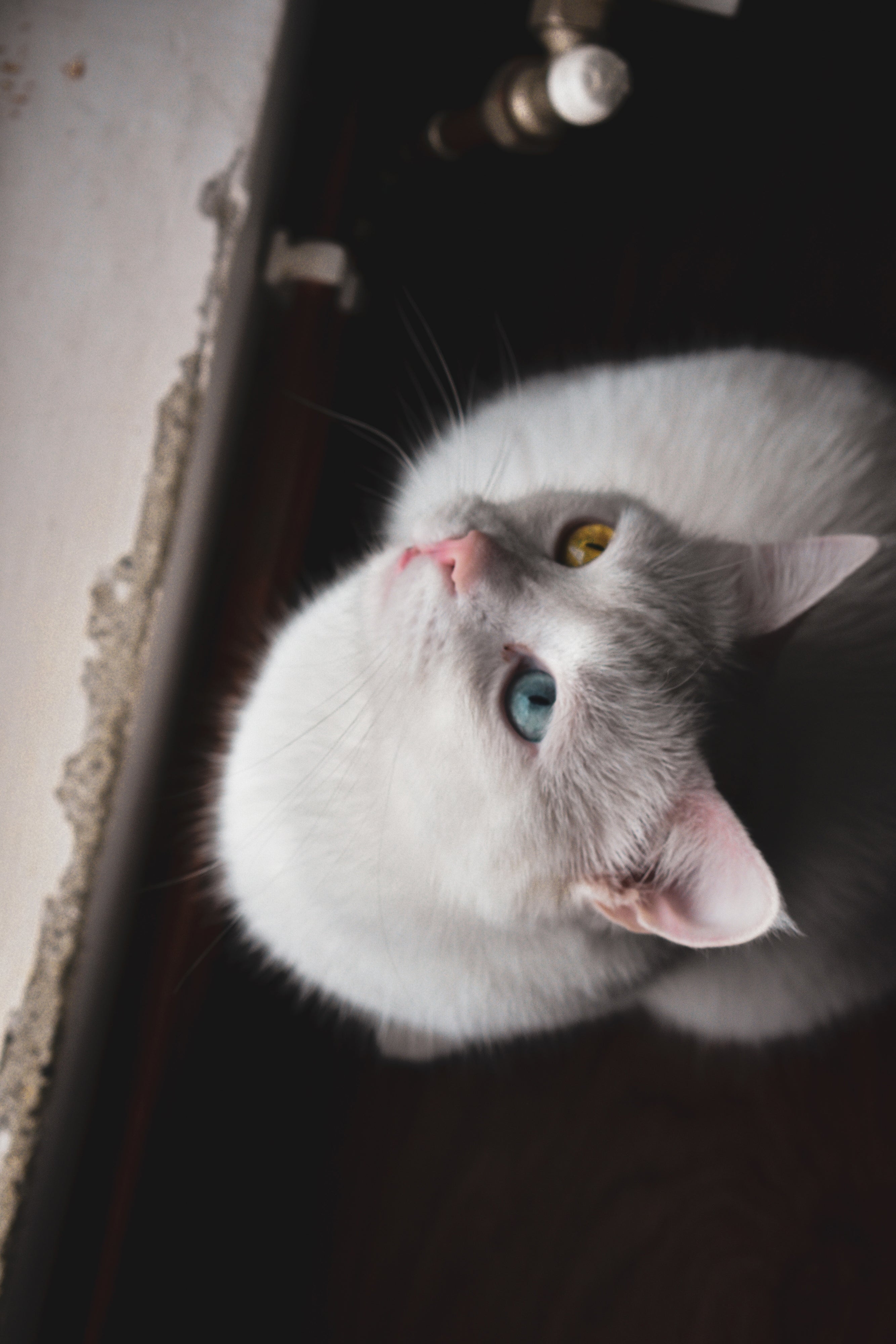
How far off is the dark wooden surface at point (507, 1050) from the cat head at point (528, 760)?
0.87 feet

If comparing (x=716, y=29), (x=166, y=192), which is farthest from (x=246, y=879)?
(x=716, y=29)

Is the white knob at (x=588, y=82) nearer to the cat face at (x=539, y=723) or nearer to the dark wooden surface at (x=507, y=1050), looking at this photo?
the dark wooden surface at (x=507, y=1050)

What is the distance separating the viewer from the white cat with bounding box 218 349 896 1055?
26.4 inches

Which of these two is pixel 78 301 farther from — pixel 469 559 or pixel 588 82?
pixel 588 82

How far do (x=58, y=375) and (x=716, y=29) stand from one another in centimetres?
110

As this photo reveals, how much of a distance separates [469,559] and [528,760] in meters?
0.15

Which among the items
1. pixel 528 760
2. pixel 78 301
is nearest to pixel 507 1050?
pixel 528 760

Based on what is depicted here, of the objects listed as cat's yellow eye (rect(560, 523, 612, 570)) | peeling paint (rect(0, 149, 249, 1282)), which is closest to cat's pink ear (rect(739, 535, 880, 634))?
cat's yellow eye (rect(560, 523, 612, 570))

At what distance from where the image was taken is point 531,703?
2.25ft

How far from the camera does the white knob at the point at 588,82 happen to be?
3.07 ft

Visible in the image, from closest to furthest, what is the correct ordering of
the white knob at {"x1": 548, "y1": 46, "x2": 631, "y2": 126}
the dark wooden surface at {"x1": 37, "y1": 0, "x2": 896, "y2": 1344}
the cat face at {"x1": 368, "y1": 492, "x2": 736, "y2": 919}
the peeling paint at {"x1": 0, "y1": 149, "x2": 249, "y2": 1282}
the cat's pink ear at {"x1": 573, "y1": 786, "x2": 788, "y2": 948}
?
1. the cat's pink ear at {"x1": 573, "y1": 786, "x2": 788, "y2": 948}
2. the cat face at {"x1": 368, "y1": 492, "x2": 736, "y2": 919}
3. the peeling paint at {"x1": 0, "y1": 149, "x2": 249, "y2": 1282}
4. the white knob at {"x1": 548, "y1": 46, "x2": 631, "y2": 126}
5. the dark wooden surface at {"x1": 37, "y1": 0, "x2": 896, "y2": 1344}

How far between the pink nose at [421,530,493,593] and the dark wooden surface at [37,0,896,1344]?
1.47 ft

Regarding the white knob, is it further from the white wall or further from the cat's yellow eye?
the cat's yellow eye

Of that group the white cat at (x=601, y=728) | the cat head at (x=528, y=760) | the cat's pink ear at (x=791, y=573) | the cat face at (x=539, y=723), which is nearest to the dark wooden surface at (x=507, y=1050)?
the white cat at (x=601, y=728)
